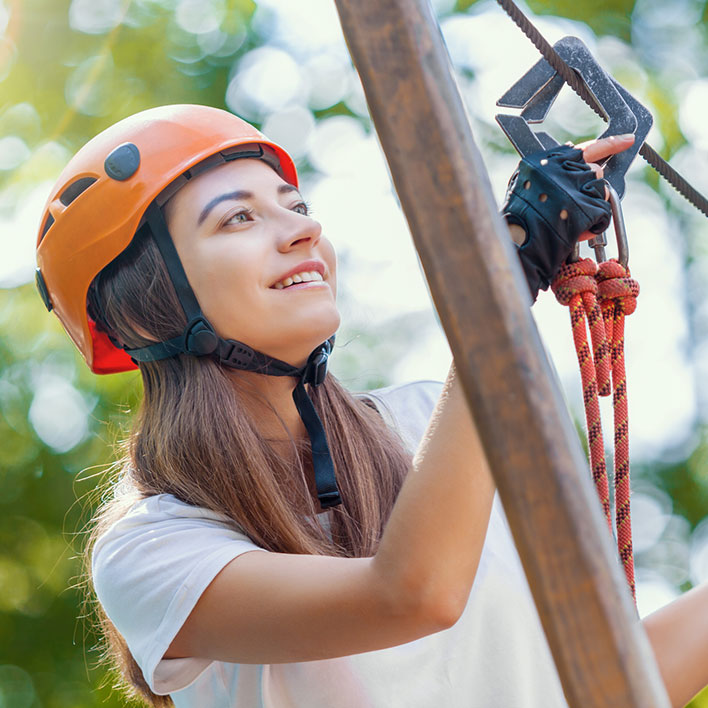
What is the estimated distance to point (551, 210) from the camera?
1590 mm

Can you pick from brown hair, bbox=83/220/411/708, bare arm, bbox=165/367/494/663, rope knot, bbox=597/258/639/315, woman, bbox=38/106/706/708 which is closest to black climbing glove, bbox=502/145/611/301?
woman, bbox=38/106/706/708

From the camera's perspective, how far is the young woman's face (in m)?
2.21

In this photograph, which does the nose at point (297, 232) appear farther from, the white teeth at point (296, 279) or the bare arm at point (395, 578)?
the bare arm at point (395, 578)

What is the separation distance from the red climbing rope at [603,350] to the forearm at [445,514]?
13.6 inches

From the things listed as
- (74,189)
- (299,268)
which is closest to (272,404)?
(299,268)

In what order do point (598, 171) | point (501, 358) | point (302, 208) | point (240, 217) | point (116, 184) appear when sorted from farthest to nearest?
point (116, 184), point (302, 208), point (240, 217), point (598, 171), point (501, 358)

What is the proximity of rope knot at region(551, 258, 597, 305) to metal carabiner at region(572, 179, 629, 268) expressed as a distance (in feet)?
0.33

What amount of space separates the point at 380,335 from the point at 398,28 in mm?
8886

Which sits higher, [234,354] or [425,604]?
[234,354]

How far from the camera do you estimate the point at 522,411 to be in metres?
0.87

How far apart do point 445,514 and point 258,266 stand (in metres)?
1.04

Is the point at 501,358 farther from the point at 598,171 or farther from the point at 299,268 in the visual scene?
the point at 299,268

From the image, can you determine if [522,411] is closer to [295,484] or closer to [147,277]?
[295,484]

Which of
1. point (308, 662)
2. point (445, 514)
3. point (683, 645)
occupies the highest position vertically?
point (445, 514)
